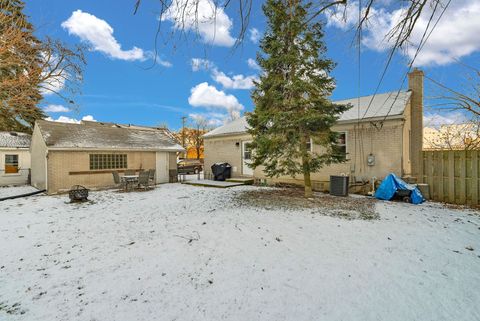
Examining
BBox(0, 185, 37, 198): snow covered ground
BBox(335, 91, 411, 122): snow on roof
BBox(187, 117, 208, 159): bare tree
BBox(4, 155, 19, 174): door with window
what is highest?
BBox(187, 117, 208, 159): bare tree

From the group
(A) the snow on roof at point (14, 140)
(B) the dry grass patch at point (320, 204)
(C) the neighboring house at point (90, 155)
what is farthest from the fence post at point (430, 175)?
(A) the snow on roof at point (14, 140)

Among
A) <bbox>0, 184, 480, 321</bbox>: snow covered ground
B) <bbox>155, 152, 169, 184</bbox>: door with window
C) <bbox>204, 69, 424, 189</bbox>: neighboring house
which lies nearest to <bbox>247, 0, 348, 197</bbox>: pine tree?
<bbox>204, 69, 424, 189</bbox>: neighboring house

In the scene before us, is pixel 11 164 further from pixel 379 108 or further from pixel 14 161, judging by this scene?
pixel 379 108

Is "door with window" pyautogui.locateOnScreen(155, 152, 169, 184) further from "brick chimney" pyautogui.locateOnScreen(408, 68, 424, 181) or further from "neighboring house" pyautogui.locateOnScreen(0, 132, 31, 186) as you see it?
"brick chimney" pyautogui.locateOnScreen(408, 68, 424, 181)

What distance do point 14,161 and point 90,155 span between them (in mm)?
8571

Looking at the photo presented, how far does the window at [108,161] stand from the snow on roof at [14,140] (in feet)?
27.3

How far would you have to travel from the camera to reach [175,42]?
2359 millimetres

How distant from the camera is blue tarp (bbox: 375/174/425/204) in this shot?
27.3ft

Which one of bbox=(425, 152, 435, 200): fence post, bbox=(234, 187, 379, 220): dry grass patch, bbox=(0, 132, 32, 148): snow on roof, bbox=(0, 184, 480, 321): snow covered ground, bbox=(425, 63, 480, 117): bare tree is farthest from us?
bbox=(0, 132, 32, 148): snow on roof

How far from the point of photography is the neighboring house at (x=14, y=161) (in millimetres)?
15797

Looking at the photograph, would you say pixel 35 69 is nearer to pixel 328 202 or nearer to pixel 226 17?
pixel 226 17

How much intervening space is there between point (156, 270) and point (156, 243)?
122 cm

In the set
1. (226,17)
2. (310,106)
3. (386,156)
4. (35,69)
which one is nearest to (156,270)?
(226,17)

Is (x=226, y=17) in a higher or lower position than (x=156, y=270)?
higher
